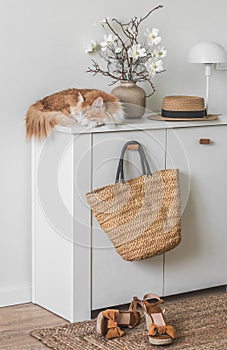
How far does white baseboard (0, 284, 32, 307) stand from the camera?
348 centimetres

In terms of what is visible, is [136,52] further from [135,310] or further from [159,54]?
[135,310]

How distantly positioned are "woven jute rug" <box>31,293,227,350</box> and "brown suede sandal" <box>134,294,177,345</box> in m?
0.02

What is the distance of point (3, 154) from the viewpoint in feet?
11.1

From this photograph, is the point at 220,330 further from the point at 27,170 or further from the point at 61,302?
the point at 27,170

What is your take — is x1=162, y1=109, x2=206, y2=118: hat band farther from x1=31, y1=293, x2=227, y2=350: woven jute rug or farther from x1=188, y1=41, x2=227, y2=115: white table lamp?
x1=31, y1=293, x2=227, y2=350: woven jute rug

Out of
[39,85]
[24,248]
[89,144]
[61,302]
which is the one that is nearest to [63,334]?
[61,302]

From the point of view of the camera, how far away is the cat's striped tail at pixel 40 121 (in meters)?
3.21

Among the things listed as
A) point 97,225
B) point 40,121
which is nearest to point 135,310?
point 97,225

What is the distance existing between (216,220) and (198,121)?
48cm

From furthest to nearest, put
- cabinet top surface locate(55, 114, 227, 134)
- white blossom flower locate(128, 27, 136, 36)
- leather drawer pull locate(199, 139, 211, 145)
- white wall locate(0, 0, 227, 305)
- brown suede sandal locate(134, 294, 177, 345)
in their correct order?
white blossom flower locate(128, 27, 136, 36), leather drawer pull locate(199, 139, 211, 145), white wall locate(0, 0, 227, 305), cabinet top surface locate(55, 114, 227, 134), brown suede sandal locate(134, 294, 177, 345)

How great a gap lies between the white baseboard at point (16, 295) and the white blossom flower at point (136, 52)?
3.77ft

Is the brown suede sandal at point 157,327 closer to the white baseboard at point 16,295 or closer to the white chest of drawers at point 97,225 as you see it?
the white chest of drawers at point 97,225

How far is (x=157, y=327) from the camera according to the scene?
9.96 ft

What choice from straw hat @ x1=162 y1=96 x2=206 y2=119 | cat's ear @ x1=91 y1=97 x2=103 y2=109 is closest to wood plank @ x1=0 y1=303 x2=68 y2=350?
cat's ear @ x1=91 y1=97 x2=103 y2=109
